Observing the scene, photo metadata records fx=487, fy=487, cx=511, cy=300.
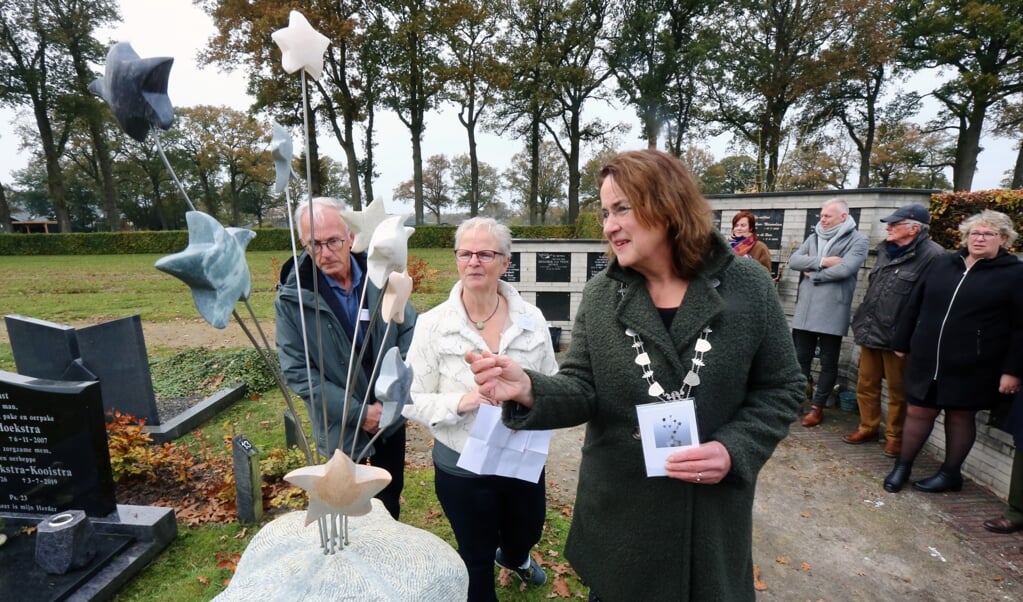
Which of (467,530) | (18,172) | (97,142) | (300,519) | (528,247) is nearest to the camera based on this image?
(300,519)

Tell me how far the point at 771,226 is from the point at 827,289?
5.28 ft

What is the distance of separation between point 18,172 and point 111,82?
82.2 metres

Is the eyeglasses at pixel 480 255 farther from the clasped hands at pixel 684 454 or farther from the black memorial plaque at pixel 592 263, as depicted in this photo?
the black memorial plaque at pixel 592 263

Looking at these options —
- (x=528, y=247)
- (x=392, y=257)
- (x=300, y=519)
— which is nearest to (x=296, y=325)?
(x=300, y=519)

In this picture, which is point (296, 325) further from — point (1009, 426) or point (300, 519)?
point (1009, 426)

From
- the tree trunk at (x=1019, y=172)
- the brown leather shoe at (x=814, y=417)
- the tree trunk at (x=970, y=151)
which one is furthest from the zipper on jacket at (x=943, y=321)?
the tree trunk at (x=1019, y=172)

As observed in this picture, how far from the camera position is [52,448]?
291cm

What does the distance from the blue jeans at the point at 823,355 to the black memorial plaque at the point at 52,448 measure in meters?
5.56

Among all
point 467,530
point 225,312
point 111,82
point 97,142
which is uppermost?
point 97,142

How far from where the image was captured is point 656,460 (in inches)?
53.5

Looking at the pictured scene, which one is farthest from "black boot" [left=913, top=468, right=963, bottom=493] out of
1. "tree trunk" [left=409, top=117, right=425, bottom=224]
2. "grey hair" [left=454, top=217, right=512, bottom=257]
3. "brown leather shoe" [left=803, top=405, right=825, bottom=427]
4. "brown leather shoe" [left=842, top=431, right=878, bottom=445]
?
"tree trunk" [left=409, top=117, right=425, bottom=224]

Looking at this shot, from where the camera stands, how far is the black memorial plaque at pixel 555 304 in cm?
716

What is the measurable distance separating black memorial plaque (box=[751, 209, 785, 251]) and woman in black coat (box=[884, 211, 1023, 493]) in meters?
2.44

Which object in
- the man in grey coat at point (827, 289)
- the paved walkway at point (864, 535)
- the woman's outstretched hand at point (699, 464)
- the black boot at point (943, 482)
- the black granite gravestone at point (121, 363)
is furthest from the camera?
the man in grey coat at point (827, 289)
